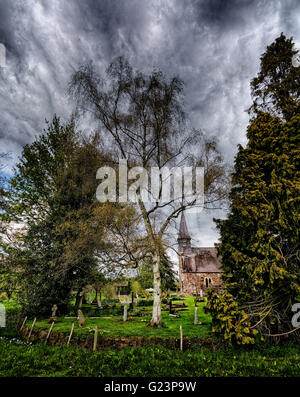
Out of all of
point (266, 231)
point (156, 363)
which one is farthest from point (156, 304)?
point (266, 231)

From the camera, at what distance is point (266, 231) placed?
295 inches

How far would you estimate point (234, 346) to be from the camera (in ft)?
22.9

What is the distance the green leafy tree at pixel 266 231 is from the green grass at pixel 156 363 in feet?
3.37

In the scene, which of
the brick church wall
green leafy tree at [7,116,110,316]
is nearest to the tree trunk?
green leafy tree at [7,116,110,316]

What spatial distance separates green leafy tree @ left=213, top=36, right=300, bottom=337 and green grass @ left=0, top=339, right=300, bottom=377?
3.37ft

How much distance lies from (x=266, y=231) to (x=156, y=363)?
592 centimetres

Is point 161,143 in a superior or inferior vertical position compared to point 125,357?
superior

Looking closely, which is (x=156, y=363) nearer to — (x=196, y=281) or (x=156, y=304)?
(x=156, y=304)

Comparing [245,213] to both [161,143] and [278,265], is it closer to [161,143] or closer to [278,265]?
[278,265]

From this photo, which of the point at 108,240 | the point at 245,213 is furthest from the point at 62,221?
the point at 245,213

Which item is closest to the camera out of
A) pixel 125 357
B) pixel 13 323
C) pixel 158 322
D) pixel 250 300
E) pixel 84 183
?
pixel 125 357

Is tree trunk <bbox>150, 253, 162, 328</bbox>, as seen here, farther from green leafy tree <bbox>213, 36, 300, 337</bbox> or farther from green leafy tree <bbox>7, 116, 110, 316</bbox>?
green leafy tree <bbox>213, 36, 300, 337</bbox>

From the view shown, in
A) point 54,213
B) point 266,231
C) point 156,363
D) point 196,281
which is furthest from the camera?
point 196,281
